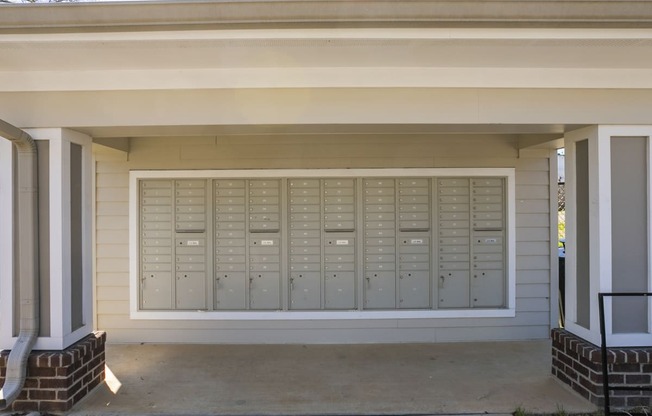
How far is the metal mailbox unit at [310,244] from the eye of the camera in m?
4.78

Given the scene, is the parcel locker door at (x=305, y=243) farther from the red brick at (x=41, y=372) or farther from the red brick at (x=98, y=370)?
the red brick at (x=41, y=372)

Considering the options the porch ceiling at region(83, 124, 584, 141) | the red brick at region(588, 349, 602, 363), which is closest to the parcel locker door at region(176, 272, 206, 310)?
the porch ceiling at region(83, 124, 584, 141)

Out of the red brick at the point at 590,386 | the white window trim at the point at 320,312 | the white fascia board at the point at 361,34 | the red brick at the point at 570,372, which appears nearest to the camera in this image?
the white fascia board at the point at 361,34

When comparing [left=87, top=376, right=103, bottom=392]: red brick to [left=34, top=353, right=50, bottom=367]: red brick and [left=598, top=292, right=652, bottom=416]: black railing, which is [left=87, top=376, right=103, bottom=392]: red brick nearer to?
[left=34, top=353, right=50, bottom=367]: red brick

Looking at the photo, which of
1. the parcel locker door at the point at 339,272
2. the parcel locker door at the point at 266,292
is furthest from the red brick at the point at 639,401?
the parcel locker door at the point at 266,292

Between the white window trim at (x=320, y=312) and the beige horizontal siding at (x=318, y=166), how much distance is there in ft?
0.20

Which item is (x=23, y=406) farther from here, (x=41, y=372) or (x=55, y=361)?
(x=55, y=361)

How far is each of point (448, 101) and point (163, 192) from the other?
326cm

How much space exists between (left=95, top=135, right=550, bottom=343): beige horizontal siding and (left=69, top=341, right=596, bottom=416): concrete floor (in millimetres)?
156

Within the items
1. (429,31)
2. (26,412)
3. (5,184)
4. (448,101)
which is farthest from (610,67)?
(26,412)

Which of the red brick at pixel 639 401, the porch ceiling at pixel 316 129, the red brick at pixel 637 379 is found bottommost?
the red brick at pixel 639 401

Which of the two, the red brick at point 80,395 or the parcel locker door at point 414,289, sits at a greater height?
the parcel locker door at point 414,289

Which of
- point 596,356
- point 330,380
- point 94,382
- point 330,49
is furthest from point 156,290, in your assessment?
point 596,356

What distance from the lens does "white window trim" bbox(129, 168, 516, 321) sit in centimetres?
477
